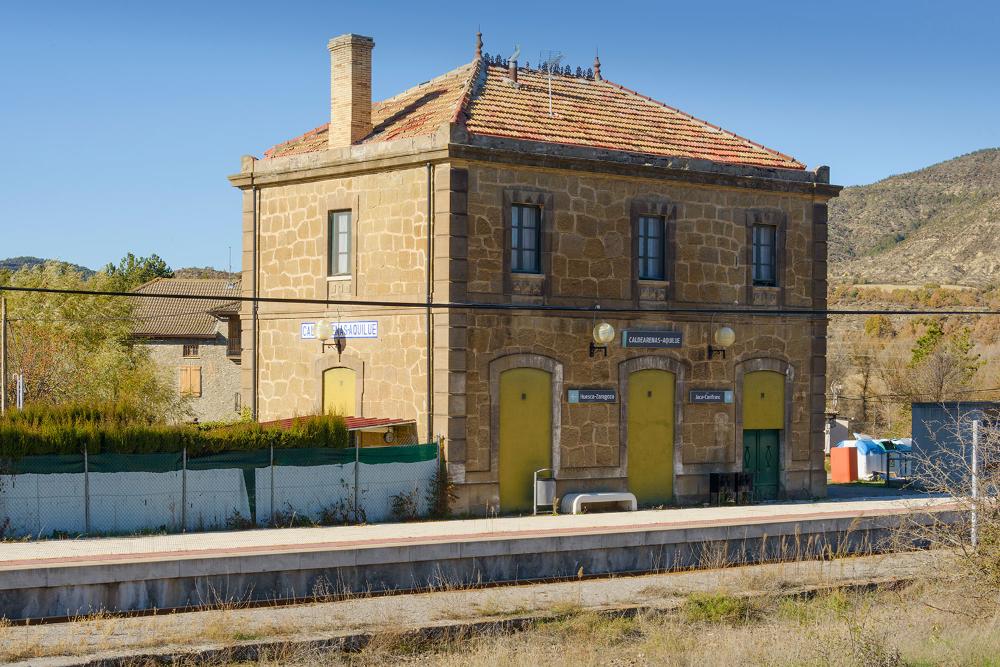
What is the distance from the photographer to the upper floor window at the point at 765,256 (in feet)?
94.8

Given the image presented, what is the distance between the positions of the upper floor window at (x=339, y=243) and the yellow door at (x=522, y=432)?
4231 millimetres

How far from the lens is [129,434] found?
22078mm

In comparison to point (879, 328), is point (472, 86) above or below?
above

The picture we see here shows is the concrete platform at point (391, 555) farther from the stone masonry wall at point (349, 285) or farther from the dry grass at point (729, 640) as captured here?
the stone masonry wall at point (349, 285)

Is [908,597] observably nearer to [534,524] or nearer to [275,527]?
[534,524]

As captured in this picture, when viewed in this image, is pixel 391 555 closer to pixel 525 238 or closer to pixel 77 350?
pixel 525 238

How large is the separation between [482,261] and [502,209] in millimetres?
1073

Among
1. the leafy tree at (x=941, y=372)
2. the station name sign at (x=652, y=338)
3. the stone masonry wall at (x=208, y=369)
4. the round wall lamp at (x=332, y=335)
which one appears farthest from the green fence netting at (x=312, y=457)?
the leafy tree at (x=941, y=372)

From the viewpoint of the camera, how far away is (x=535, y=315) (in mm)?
25797

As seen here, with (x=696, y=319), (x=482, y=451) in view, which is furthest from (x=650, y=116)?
(x=482, y=451)

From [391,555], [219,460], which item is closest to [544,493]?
[219,460]

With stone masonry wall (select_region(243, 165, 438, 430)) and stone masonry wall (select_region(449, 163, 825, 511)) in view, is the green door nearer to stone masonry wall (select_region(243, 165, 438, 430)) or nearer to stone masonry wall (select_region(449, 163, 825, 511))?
stone masonry wall (select_region(449, 163, 825, 511))

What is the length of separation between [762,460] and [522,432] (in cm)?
628

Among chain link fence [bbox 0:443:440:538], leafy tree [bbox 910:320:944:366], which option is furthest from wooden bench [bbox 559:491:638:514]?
leafy tree [bbox 910:320:944:366]
